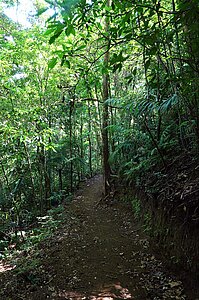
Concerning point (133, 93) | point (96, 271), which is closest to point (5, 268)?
point (96, 271)

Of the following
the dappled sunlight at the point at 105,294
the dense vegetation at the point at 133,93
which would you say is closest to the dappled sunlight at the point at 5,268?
the dense vegetation at the point at 133,93

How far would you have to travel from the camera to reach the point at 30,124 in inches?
362

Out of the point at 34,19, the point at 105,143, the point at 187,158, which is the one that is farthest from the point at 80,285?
the point at 34,19

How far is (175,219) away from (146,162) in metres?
2.49

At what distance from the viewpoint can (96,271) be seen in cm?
477

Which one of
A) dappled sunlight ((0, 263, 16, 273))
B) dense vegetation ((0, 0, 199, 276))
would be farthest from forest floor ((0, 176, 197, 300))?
dense vegetation ((0, 0, 199, 276))

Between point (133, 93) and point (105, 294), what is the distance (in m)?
7.41

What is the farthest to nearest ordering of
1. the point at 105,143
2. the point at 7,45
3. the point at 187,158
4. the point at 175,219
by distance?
the point at 105,143 < the point at 7,45 < the point at 187,158 < the point at 175,219

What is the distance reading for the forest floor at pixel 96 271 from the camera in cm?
402

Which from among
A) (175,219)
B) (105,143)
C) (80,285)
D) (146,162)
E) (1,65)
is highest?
(1,65)

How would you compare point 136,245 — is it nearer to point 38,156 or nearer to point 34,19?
point 38,156

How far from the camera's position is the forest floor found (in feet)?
13.2

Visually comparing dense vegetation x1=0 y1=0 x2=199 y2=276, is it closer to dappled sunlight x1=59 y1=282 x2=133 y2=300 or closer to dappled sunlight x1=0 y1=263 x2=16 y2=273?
dappled sunlight x1=59 y1=282 x2=133 y2=300

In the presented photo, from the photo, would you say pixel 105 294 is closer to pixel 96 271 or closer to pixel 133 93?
pixel 96 271
